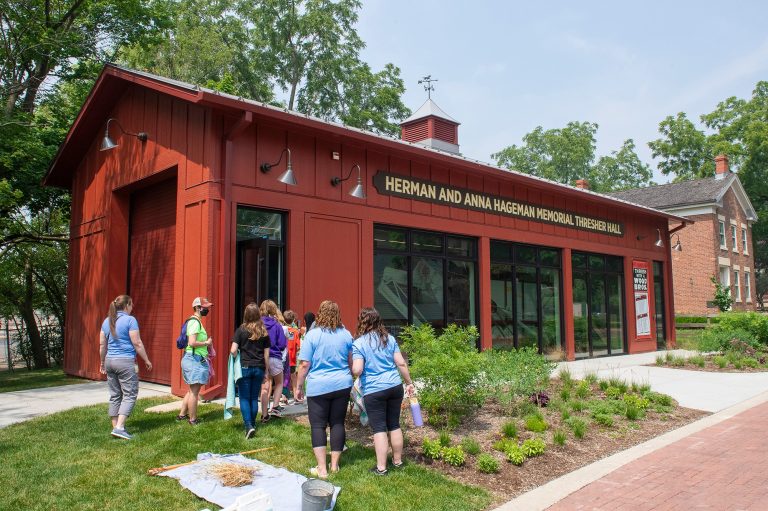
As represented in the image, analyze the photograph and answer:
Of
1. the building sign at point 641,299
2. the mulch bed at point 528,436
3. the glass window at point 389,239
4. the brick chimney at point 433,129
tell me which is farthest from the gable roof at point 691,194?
the mulch bed at point 528,436

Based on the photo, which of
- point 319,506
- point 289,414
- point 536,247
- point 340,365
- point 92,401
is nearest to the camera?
point 319,506

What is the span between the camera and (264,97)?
34.0 meters

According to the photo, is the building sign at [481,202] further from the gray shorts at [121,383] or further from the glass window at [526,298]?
the gray shorts at [121,383]

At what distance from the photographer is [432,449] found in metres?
6.18

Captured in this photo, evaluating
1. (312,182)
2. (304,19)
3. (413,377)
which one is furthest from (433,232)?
(304,19)

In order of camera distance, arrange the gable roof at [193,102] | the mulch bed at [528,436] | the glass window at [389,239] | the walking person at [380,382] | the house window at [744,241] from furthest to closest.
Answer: the house window at [744,241] < the glass window at [389,239] < the gable roof at [193,102] < the mulch bed at [528,436] < the walking person at [380,382]

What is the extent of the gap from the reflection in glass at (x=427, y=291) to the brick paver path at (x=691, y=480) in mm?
5848

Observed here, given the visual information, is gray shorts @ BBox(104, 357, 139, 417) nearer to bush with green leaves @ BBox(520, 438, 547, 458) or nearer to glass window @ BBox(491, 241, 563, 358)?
bush with green leaves @ BBox(520, 438, 547, 458)

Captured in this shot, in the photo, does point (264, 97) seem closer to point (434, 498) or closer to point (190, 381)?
point (190, 381)

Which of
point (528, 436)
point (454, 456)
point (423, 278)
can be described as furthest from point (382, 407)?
point (423, 278)

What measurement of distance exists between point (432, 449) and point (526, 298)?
9.51m

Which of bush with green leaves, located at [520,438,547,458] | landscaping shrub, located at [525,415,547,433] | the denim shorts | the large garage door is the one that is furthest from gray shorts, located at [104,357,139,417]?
landscaping shrub, located at [525,415,547,433]

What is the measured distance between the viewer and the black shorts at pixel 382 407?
5.70m

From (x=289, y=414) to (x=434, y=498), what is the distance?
3.34 meters
